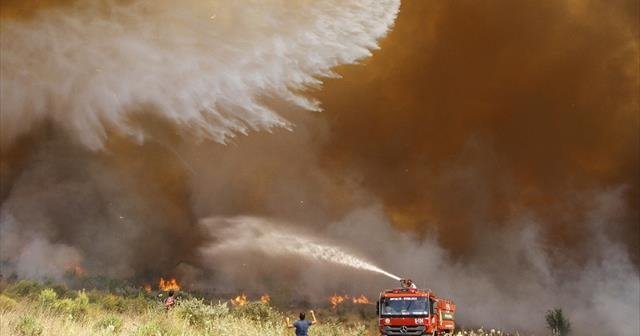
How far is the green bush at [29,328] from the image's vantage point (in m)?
15.0

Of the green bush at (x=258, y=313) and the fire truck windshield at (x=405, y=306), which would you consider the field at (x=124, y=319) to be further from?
the fire truck windshield at (x=405, y=306)

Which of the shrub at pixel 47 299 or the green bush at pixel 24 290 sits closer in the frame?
the shrub at pixel 47 299

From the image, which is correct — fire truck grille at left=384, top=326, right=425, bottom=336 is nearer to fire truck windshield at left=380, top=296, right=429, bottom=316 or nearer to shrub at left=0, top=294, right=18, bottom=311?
fire truck windshield at left=380, top=296, right=429, bottom=316

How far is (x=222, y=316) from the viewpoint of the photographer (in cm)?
2177

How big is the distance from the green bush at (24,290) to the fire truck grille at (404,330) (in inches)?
794

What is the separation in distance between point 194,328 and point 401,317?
33.9 feet

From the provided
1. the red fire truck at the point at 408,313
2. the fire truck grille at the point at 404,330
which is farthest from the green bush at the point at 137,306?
the fire truck grille at the point at 404,330

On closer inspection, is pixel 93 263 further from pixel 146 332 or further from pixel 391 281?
pixel 146 332

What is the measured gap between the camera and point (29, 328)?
1514 centimetres

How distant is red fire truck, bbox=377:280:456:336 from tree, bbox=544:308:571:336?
30.6 metres

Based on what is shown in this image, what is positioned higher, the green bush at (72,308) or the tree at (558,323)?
the tree at (558,323)

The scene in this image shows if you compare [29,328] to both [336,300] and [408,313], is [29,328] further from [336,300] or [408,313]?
[336,300]

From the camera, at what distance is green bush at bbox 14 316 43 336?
1505cm

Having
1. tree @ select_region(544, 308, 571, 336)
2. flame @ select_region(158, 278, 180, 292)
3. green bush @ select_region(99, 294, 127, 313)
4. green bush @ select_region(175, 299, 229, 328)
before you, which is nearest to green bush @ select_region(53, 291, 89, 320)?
green bush @ select_region(99, 294, 127, 313)
